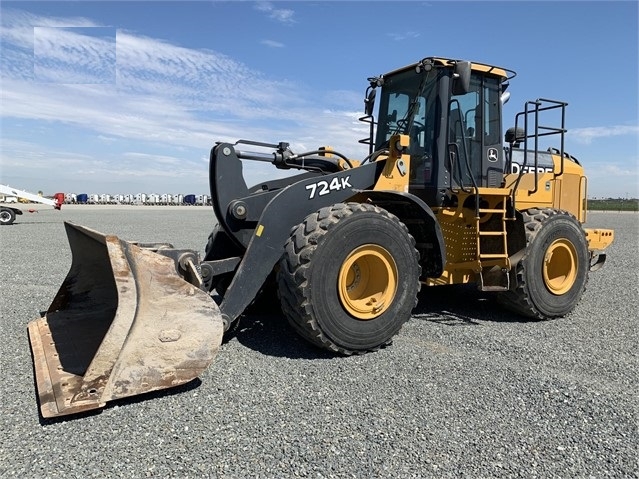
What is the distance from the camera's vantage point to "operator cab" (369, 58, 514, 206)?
5465mm

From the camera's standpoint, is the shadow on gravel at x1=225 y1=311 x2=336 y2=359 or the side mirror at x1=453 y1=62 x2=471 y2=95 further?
the side mirror at x1=453 y1=62 x2=471 y2=95

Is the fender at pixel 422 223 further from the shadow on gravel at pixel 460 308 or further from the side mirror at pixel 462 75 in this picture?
the side mirror at pixel 462 75

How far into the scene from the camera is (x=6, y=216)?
70.8ft

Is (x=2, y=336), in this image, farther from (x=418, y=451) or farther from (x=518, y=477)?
(x=518, y=477)

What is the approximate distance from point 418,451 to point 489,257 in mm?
3140

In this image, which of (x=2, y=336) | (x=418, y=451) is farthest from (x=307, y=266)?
(x=2, y=336)

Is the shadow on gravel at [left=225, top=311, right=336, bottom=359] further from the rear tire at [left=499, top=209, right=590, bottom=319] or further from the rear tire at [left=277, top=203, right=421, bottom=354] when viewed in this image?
the rear tire at [left=499, top=209, right=590, bottom=319]

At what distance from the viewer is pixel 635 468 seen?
2.75m

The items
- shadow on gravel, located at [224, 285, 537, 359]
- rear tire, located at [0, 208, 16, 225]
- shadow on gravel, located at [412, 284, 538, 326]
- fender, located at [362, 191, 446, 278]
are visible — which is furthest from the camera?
rear tire, located at [0, 208, 16, 225]

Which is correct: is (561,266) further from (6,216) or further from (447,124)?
(6,216)

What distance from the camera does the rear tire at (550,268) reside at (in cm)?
569

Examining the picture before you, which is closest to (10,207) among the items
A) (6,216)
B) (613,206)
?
(6,216)

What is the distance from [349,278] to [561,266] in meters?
3.17

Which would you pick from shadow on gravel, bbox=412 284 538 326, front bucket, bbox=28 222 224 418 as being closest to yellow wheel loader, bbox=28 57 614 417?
front bucket, bbox=28 222 224 418
